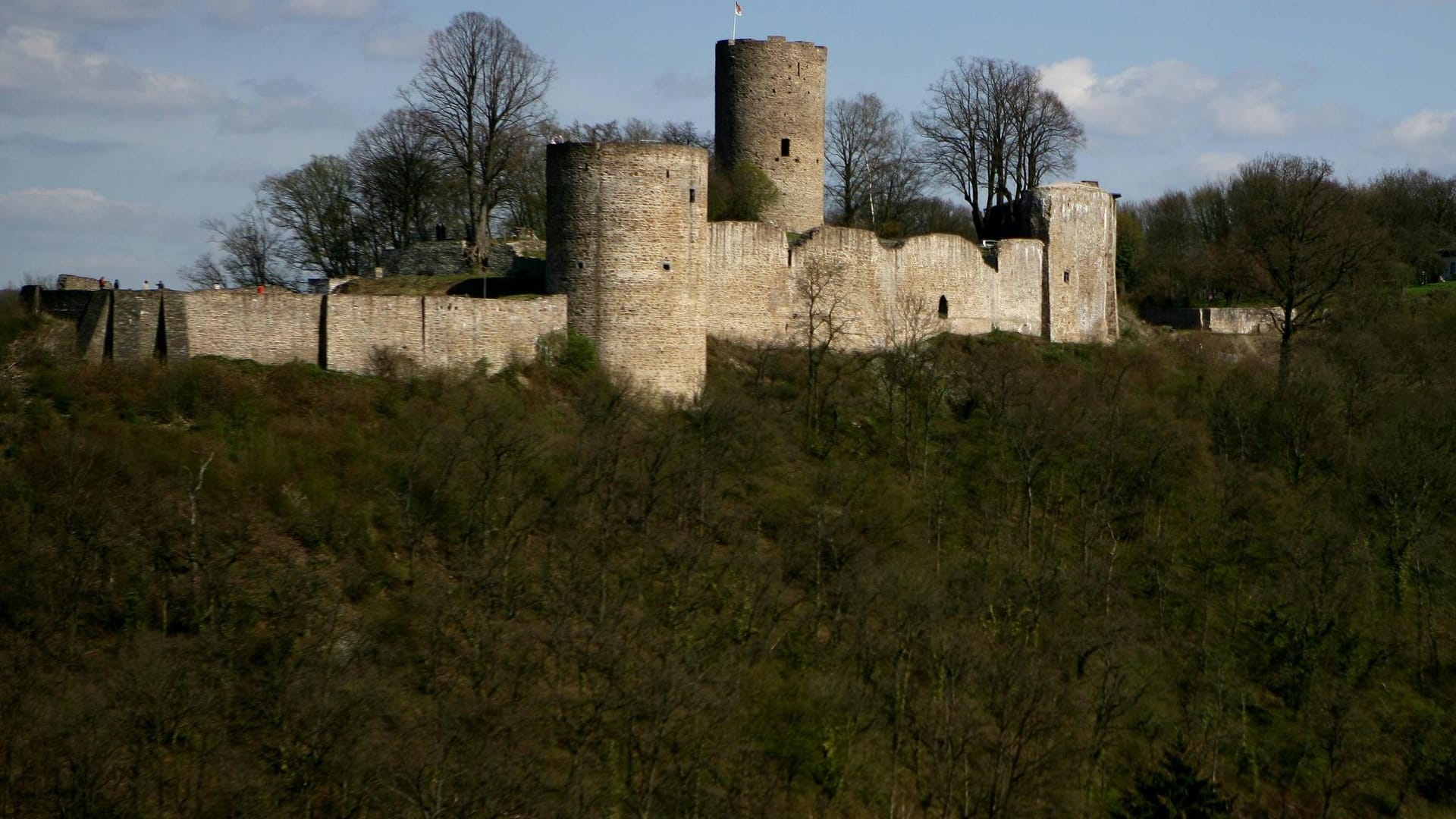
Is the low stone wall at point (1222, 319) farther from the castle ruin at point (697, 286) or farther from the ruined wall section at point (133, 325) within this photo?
the ruined wall section at point (133, 325)

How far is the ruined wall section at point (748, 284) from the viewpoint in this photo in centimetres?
3588

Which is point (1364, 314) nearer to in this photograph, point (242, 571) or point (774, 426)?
point (774, 426)

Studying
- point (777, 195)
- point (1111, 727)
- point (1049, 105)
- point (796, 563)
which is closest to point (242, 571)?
point (796, 563)

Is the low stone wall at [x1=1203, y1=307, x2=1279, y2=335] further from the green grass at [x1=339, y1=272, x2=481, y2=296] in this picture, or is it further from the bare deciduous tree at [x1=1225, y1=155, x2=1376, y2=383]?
the green grass at [x1=339, y1=272, x2=481, y2=296]

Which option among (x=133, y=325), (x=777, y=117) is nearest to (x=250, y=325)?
(x=133, y=325)

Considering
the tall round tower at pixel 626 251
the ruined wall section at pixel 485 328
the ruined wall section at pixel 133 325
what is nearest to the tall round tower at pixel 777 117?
the tall round tower at pixel 626 251

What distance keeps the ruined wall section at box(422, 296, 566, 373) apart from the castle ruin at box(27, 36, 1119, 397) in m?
0.03

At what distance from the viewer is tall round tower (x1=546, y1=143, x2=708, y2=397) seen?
32.7m

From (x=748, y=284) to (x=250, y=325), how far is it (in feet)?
31.9

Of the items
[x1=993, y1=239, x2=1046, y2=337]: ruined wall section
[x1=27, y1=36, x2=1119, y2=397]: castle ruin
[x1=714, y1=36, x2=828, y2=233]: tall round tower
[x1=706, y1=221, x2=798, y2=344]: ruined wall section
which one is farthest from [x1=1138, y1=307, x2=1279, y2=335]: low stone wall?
[x1=706, y1=221, x2=798, y2=344]: ruined wall section

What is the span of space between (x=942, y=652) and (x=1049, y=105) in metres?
21.9

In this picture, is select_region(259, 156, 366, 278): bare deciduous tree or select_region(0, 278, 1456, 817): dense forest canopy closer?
select_region(0, 278, 1456, 817): dense forest canopy

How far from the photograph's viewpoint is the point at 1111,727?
29.3 m

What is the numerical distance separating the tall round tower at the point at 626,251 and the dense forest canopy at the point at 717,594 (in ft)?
2.29
